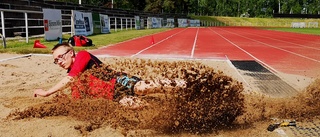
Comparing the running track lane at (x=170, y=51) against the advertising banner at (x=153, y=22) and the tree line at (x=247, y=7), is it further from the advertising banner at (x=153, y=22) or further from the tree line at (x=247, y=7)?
the tree line at (x=247, y=7)

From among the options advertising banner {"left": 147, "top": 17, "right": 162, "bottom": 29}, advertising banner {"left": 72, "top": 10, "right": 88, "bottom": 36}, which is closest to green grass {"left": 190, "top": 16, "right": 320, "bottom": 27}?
advertising banner {"left": 147, "top": 17, "right": 162, "bottom": 29}

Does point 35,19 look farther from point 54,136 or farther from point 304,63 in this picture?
point 54,136

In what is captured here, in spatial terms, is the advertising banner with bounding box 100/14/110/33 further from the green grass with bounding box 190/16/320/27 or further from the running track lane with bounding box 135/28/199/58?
the green grass with bounding box 190/16/320/27

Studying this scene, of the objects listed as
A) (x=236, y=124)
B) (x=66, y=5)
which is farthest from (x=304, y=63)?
(x=66, y=5)

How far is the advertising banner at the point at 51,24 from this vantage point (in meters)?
17.0

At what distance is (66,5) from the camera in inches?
1073

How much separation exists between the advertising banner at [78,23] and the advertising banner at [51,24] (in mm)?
1527

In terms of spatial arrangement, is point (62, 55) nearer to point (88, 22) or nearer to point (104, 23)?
point (88, 22)

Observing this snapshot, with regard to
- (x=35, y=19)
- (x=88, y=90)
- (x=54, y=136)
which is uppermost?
(x=35, y=19)

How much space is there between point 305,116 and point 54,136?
3180mm

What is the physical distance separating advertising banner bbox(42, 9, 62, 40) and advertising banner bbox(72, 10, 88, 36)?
1.53m

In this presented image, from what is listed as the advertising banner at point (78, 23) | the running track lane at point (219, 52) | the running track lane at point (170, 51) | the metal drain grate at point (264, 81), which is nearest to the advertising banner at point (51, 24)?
the advertising banner at point (78, 23)

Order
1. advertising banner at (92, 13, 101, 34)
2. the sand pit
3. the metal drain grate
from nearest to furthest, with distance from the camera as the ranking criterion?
the sand pit
the metal drain grate
advertising banner at (92, 13, 101, 34)

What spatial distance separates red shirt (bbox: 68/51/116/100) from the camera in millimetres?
4328
